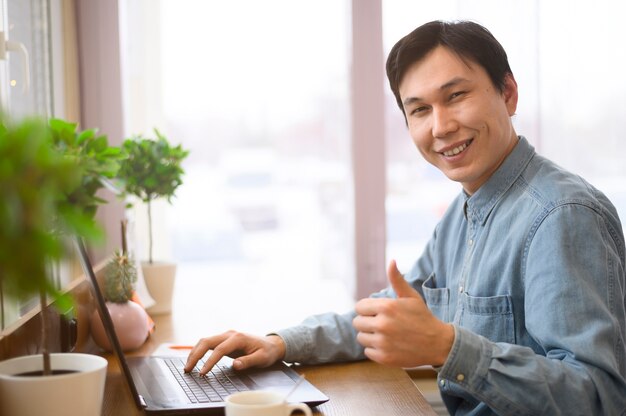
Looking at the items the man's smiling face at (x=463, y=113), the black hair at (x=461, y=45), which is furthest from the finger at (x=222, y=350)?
the black hair at (x=461, y=45)

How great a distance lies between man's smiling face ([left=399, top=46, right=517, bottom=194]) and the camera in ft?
5.16

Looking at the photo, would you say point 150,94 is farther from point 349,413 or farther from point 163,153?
point 349,413

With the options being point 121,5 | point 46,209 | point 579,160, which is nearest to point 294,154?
point 121,5

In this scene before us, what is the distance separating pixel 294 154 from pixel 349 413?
1.75m

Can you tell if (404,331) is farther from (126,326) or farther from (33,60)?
(33,60)

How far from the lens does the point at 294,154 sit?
9.63ft

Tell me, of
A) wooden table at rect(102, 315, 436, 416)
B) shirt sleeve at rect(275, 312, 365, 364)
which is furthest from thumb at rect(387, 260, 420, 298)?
shirt sleeve at rect(275, 312, 365, 364)

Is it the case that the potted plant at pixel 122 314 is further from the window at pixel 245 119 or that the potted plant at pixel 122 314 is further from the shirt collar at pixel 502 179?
the window at pixel 245 119

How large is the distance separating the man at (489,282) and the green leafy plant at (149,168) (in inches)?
30.8

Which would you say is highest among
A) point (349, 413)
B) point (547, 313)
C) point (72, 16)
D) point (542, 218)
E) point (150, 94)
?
point (72, 16)

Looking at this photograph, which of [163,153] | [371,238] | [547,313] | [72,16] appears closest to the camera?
[547,313]

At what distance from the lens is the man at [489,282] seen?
1204mm

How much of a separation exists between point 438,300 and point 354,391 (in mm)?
374

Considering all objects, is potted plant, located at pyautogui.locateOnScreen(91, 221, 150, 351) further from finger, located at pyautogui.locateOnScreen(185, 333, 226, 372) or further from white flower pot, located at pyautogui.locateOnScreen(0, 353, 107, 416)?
white flower pot, located at pyautogui.locateOnScreen(0, 353, 107, 416)
